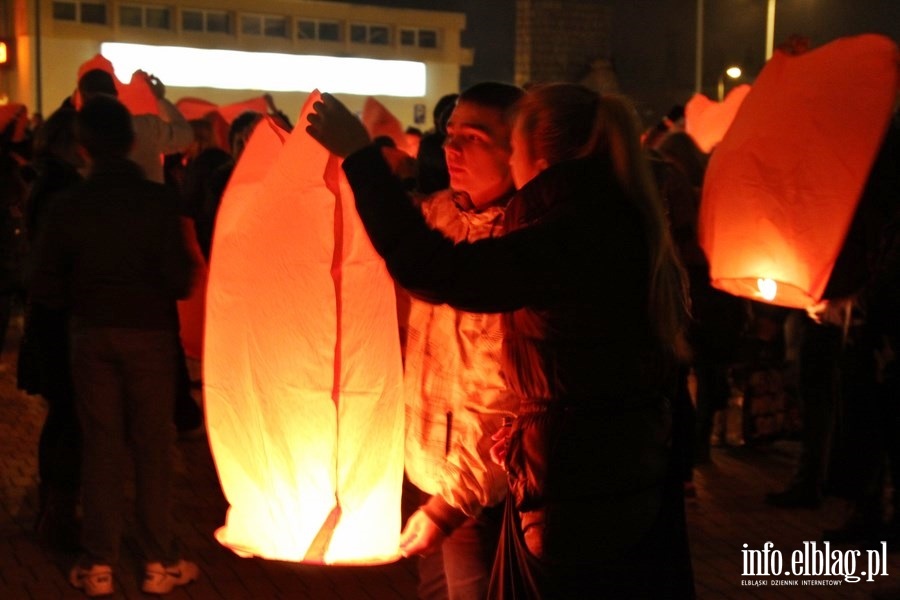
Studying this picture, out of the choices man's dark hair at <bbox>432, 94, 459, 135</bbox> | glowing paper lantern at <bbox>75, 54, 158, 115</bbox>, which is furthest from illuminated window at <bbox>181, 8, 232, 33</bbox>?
man's dark hair at <bbox>432, 94, 459, 135</bbox>

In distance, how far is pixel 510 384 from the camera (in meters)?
2.80

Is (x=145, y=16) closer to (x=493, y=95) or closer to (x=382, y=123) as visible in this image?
(x=382, y=123)

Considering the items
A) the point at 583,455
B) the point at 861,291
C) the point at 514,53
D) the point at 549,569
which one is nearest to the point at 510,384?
the point at 583,455

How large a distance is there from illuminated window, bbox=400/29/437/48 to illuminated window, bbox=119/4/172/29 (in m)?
11.4

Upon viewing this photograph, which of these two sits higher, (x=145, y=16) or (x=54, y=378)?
(x=145, y=16)

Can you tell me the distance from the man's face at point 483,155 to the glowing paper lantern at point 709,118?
22.7 feet

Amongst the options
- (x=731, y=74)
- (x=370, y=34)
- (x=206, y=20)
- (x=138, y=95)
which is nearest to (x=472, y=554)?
(x=138, y=95)

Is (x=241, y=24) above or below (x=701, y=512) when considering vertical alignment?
above

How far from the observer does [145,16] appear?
50.3 metres

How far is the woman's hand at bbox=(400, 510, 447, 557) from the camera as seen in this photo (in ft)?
10.6

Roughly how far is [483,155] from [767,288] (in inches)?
88.1

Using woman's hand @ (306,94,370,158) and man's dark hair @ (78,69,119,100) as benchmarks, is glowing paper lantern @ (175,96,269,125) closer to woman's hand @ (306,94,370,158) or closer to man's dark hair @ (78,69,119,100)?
man's dark hair @ (78,69,119,100)

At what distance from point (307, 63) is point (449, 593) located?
52721 mm

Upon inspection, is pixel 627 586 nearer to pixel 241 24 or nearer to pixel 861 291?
pixel 861 291
